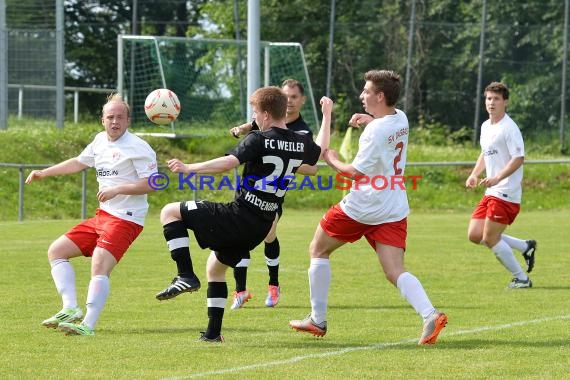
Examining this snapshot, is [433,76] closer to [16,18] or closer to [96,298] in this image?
[16,18]

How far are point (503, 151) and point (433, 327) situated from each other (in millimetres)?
4336

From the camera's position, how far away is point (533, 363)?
23.0ft

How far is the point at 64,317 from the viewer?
27.4 feet

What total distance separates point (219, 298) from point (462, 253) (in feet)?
25.9

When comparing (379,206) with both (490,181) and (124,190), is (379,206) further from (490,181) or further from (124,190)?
(490,181)

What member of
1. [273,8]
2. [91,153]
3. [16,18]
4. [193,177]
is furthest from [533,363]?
[273,8]

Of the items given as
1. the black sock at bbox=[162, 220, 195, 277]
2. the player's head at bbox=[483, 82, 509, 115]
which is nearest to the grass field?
the black sock at bbox=[162, 220, 195, 277]

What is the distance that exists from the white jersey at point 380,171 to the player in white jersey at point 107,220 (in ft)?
4.91

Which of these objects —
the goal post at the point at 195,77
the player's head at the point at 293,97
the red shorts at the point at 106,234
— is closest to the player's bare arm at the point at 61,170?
the red shorts at the point at 106,234

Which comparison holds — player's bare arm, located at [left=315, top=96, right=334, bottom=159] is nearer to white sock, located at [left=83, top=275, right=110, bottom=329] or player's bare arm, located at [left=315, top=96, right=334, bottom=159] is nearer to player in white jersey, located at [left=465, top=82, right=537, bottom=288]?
white sock, located at [left=83, top=275, right=110, bottom=329]

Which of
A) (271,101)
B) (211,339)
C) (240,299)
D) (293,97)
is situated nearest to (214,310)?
(211,339)

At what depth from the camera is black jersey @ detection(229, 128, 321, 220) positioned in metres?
7.51

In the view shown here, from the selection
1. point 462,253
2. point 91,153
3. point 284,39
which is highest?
point 284,39

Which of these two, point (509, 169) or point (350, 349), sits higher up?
point (509, 169)
